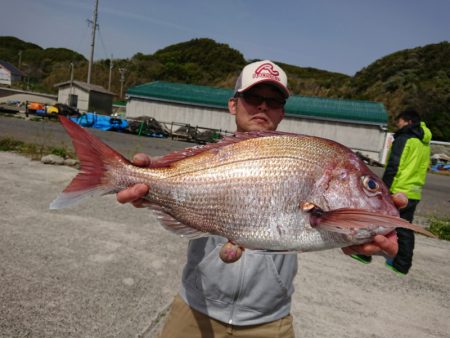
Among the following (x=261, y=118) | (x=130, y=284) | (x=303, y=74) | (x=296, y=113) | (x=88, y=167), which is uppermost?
(x=303, y=74)

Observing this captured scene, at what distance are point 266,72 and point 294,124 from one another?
22264 mm

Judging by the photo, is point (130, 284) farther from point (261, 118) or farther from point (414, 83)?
point (414, 83)

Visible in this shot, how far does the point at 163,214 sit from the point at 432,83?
45.3 metres

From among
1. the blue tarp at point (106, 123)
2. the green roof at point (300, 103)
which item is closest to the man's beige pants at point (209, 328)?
the blue tarp at point (106, 123)

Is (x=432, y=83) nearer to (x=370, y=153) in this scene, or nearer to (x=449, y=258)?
(x=370, y=153)

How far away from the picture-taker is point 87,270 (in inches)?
142

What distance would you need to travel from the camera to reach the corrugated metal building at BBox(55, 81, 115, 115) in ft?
103

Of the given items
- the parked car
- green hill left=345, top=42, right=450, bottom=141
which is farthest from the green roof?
green hill left=345, top=42, right=450, bottom=141

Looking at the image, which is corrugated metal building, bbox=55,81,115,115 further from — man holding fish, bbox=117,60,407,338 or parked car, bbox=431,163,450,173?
man holding fish, bbox=117,60,407,338

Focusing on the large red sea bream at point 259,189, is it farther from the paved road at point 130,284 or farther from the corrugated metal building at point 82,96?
the corrugated metal building at point 82,96

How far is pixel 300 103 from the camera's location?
2481 cm

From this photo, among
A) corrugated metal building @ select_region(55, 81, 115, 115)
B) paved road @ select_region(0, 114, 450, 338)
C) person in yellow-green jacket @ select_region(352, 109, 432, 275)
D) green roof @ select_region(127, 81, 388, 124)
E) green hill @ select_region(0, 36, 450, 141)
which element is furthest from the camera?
green hill @ select_region(0, 36, 450, 141)

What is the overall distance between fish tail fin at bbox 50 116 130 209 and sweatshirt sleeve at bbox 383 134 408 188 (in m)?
4.16

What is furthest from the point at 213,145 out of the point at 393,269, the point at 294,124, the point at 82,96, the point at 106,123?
the point at 82,96
